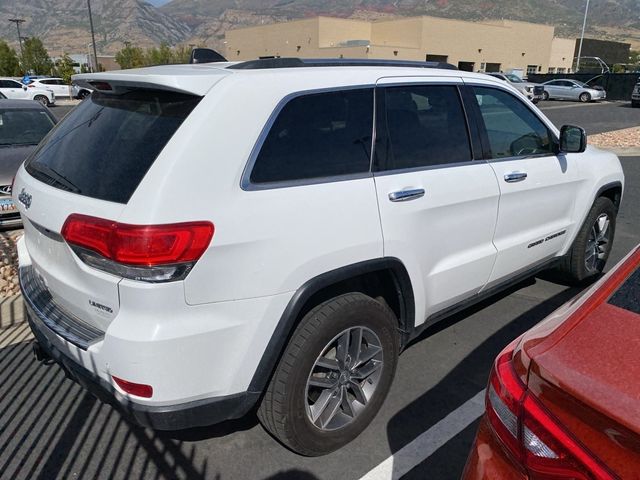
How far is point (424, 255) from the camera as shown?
2.93m

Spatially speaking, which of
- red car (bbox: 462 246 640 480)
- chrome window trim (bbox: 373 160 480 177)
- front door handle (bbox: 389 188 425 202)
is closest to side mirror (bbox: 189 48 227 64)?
chrome window trim (bbox: 373 160 480 177)

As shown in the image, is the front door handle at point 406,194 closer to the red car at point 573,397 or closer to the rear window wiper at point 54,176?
the red car at point 573,397

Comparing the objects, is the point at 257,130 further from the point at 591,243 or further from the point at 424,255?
the point at 591,243

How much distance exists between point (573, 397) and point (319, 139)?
1.62 metres

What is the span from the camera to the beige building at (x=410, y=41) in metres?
52.3

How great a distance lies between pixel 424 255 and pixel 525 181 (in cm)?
118

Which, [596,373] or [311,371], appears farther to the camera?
[311,371]

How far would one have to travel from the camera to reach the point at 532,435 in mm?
1440

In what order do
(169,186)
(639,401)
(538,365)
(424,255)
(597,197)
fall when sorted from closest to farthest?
(639,401) → (538,365) → (169,186) → (424,255) → (597,197)

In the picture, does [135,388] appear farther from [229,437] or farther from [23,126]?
[23,126]

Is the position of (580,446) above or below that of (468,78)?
below

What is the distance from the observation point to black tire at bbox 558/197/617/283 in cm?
450

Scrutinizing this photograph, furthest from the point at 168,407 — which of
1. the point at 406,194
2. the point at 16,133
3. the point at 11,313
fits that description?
the point at 16,133

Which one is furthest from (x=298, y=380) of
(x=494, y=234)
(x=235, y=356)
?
(x=494, y=234)
